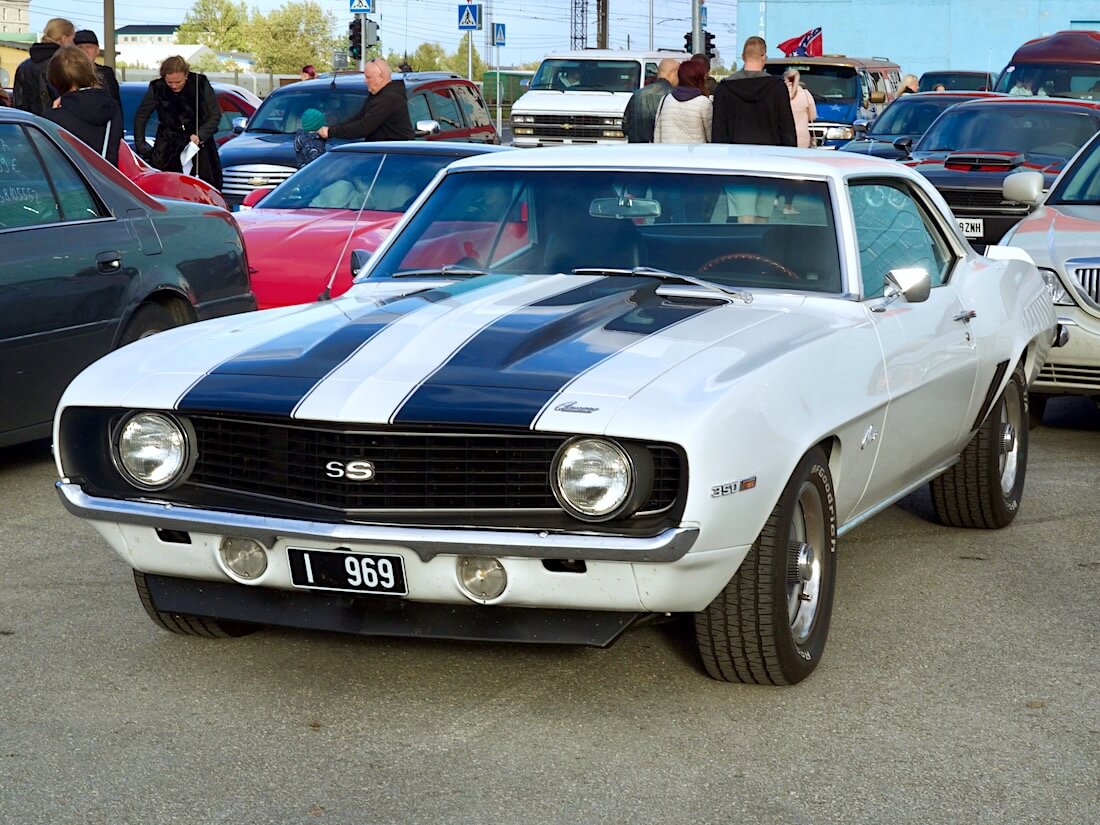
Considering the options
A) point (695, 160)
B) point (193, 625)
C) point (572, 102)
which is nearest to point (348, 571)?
point (193, 625)

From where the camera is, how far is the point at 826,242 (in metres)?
5.46

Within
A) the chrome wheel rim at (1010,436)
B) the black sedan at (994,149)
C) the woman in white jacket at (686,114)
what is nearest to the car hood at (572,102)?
the black sedan at (994,149)

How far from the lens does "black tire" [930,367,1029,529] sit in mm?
6418

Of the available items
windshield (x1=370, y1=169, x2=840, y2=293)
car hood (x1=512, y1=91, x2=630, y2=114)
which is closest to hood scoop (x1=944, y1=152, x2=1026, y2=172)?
windshield (x1=370, y1=169, x2=840, y2=293)

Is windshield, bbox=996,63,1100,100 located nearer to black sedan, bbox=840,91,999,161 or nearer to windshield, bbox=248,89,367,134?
black sedan, bbox=840,91,999,161

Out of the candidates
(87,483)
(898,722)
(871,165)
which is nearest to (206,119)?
(871,165)

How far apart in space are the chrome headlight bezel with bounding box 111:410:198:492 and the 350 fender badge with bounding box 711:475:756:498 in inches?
52.7

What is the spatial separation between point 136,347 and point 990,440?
10.4ft

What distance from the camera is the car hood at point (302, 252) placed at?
9961 millimetres

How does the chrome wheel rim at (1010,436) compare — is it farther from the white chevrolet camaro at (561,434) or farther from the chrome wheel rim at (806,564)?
the chrome wheel rim at (806,564)

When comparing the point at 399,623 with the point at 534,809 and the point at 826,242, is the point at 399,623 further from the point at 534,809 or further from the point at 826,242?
the point at 826,242

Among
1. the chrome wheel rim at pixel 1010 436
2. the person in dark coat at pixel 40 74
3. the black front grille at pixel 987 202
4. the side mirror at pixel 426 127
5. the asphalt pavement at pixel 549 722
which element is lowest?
the asphalt pavement at pixel 549 722

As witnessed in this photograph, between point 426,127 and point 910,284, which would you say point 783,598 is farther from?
point 426,127

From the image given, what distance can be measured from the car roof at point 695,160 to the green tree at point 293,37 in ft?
352
